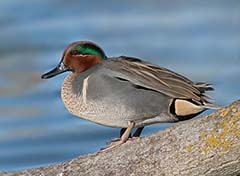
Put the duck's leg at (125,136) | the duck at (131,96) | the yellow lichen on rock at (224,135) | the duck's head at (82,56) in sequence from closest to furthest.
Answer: the yellow lichen on rock at (224,135) < the duck's leg at (125,136) < the duck at (131,96) < the duck's head at (82,56)

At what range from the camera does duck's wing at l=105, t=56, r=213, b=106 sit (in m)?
4.98

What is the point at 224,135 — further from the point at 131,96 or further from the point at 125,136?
the point at 131,96

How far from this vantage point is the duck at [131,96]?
4992 millimetres

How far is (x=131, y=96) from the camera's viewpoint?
5.12m

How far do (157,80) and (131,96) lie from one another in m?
0.15

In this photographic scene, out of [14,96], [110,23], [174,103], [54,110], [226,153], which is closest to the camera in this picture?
[226,153]

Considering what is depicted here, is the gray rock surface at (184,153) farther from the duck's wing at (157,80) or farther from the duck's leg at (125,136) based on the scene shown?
the duck's wing at (157,80)

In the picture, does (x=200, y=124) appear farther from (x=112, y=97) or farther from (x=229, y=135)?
(x=112, y=97)

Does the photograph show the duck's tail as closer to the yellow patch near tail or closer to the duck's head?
the yellow patch near tail

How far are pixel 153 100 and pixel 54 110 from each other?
130 inches

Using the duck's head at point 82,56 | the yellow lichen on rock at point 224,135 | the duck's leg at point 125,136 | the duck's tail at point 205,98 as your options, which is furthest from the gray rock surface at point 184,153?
the duck's head at point 82,56

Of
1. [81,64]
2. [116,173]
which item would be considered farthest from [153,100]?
[116,173]

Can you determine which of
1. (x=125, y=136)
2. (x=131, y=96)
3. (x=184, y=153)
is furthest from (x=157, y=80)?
(x=184, y=153)

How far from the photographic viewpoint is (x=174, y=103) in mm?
5027
